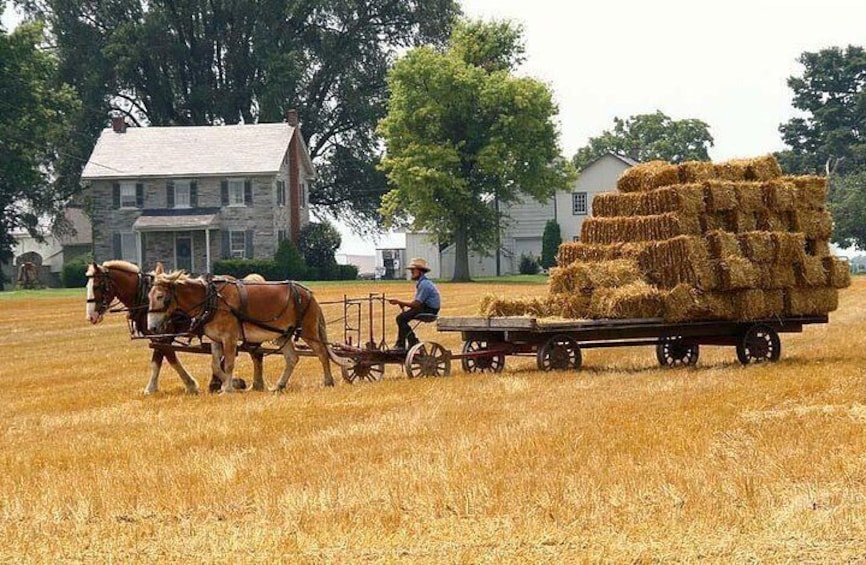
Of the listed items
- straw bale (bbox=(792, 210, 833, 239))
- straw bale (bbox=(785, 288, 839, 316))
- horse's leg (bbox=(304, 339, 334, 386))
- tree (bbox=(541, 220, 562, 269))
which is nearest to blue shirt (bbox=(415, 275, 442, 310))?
horse's leg (bbox=(304, 339, 334, 386))

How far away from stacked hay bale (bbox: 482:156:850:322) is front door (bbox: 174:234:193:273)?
54624mm

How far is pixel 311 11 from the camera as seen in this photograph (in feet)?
287

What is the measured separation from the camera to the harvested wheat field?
8.55 meters

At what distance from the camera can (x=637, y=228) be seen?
2072cm

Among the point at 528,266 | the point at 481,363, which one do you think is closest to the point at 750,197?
the point at 481,363

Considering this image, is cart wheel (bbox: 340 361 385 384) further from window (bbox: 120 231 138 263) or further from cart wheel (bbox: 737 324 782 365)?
window (bbox: 120 231 138 263)

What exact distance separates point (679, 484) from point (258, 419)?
20.7ft

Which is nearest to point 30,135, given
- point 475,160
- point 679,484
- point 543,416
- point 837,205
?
point 475,160

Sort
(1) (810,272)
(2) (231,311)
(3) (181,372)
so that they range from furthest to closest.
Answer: (1) (810,272), (3) (181,372), (2) (231,311)

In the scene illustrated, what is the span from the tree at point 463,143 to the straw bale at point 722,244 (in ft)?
164

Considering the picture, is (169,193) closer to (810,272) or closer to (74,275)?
(74,275)

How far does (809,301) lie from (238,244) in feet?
186

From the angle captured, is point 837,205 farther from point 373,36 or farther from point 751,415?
point 751,415

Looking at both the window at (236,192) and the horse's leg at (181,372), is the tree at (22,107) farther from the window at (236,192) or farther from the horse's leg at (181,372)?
the horse's leg at (181,372)
